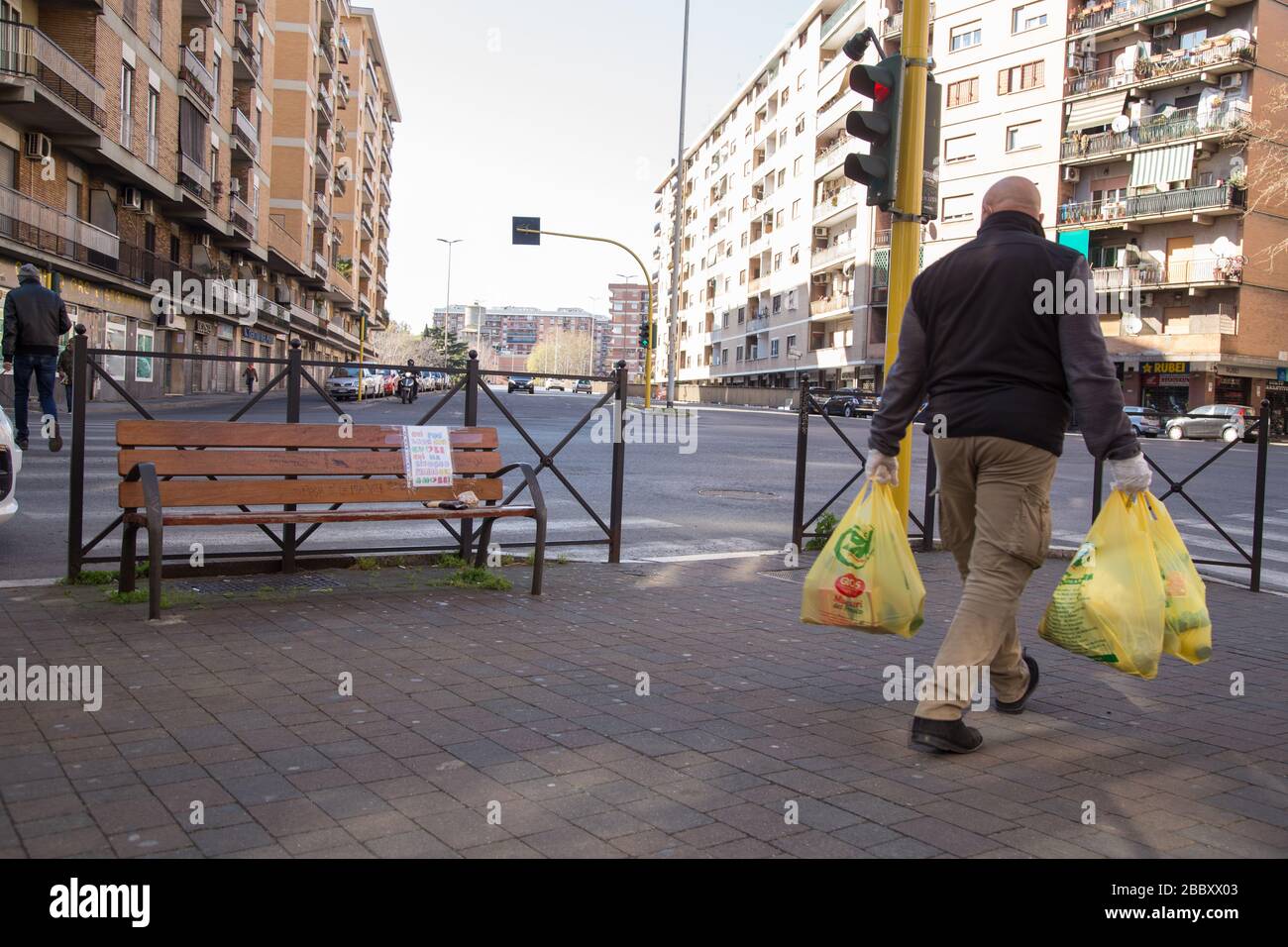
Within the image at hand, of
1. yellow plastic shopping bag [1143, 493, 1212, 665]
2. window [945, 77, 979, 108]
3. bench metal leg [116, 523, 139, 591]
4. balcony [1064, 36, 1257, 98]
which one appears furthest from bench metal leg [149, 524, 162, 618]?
window [945, 77, 979, 108]

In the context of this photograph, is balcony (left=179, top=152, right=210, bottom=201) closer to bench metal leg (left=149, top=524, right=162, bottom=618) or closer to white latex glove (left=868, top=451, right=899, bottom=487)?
bench metal leg (left=149, top=524, right=162, bottom=618)

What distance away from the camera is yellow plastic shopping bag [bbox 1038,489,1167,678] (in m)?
3.71

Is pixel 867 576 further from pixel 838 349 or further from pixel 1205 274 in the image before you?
pixel 838 349

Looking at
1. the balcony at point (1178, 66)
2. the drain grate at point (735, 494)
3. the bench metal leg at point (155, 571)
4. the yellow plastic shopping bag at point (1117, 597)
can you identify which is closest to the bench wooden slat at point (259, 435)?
the bench metal leg at point (155, 571)

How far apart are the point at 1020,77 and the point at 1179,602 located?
178ft

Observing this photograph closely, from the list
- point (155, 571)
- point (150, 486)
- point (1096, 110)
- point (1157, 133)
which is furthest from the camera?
point (1096, 110)

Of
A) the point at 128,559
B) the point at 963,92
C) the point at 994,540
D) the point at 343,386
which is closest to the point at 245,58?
the point at 343,386

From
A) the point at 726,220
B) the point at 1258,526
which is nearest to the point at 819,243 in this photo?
the point at 726,220

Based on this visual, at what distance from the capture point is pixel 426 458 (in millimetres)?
6625

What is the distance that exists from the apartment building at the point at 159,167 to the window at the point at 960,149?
111 feet

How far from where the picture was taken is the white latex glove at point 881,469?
409 cm

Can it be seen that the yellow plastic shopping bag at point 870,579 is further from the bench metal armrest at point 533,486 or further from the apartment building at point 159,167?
the apartment building at point 159,167

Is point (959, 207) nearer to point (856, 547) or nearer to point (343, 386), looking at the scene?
point (343, 386)
